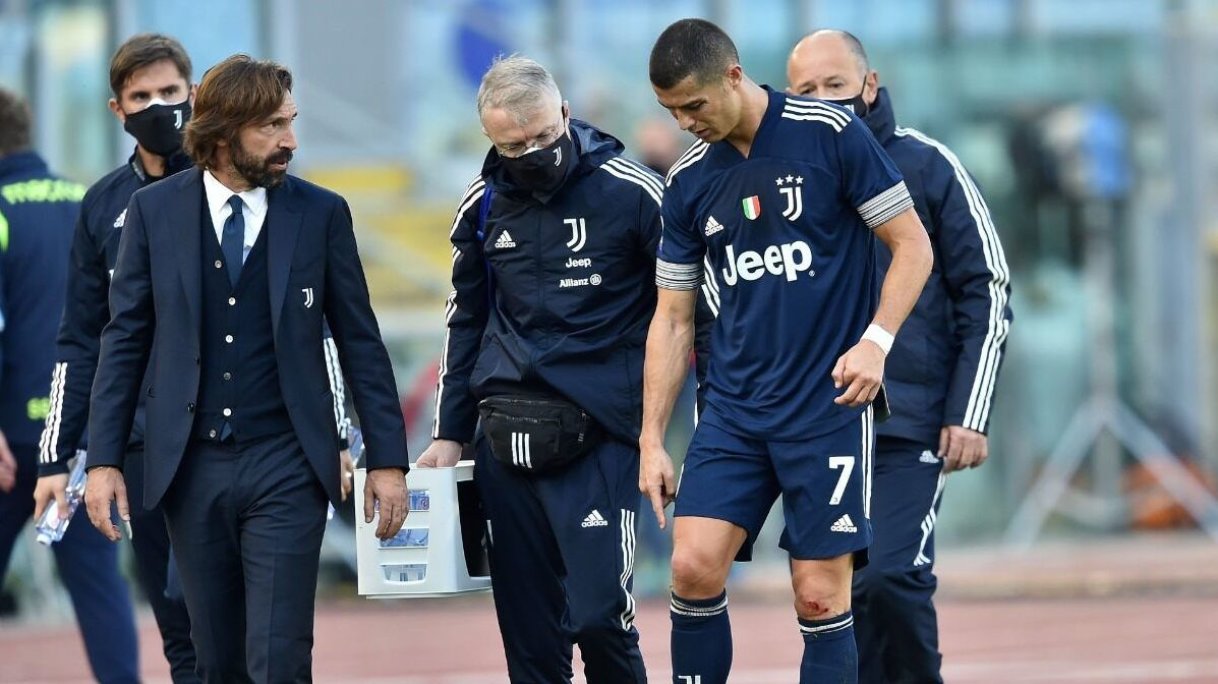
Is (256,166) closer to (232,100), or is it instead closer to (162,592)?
(232,100)

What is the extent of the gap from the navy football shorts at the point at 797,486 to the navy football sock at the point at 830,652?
0.66 feet

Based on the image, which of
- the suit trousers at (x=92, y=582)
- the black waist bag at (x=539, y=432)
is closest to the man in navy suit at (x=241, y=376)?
the black waist bag at (x=539, y=432)

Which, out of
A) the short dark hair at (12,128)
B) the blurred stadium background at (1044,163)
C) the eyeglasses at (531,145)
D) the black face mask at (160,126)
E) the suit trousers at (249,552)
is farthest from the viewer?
the blurred stadium background at (1044,163)

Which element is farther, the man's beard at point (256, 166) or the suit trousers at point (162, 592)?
the suit trousers at point (162, 592)

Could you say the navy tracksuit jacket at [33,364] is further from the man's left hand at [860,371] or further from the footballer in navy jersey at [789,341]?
the man's left hand at [860,371]

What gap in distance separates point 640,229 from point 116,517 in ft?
9.22

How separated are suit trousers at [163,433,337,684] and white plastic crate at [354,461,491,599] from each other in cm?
51

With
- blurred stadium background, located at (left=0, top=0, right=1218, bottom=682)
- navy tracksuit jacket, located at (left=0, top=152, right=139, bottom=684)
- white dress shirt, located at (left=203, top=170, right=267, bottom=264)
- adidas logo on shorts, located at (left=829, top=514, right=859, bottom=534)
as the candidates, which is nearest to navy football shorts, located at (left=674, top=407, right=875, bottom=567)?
adidas logo on shorts, located at (left=829, top=514, right=859, bottom=534)

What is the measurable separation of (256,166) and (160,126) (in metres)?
1.22

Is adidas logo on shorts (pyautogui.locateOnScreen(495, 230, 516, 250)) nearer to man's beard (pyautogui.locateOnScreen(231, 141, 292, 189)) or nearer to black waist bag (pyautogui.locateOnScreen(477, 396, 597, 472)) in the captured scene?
black waist bag (pyautogui.locateOnScreen(477, 396, 597, 472))

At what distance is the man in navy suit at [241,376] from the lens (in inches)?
260

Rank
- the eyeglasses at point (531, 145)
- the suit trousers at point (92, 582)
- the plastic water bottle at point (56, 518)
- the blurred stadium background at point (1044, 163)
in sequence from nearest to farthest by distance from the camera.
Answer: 1. the eyeglasses at point (531, 145)
2. the plastic water bottle at point (56, 518)
3. the suit trousers at point (92, 582)
4. the blurred stadium background at point (1044, 163)

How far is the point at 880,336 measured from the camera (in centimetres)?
663

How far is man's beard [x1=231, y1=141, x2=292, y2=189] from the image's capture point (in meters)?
6.68
